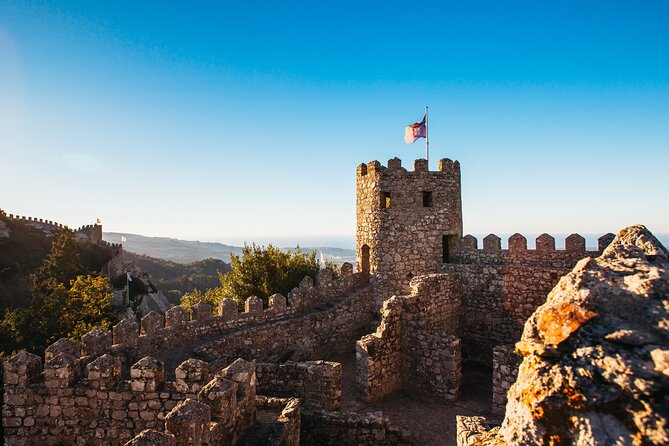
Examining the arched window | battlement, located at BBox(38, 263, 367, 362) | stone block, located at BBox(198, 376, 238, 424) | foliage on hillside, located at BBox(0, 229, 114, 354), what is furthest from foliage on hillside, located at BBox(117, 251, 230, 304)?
stone block, located at BBox(198, 376, 238, 424)

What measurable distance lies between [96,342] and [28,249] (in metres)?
30.9

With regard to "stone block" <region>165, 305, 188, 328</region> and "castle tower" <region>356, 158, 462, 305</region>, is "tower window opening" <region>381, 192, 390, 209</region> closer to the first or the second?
"castle tower" <region>356, 158, 462, 305</region>

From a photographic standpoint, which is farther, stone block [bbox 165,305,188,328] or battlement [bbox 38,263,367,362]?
stone block [bbox 165,305,188,328]

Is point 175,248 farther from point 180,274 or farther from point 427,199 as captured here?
point 427,199

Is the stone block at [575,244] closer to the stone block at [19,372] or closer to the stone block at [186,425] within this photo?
the stone block at [186,425]

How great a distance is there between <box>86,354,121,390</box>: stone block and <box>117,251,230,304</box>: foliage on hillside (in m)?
49.8

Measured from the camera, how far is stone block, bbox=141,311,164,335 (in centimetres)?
1055

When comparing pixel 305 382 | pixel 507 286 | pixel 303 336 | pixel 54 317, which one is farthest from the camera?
pixel 54 317

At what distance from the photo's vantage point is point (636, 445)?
1.91 m

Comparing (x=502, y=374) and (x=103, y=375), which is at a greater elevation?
(x=103, y=375)

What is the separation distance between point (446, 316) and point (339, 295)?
4.36 metres

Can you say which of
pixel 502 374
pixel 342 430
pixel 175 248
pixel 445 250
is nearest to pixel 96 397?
pixel 342 430

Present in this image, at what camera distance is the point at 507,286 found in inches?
517

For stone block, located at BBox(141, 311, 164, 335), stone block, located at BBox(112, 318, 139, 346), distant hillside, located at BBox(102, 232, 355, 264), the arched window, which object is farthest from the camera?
→ distant hillside, located at BBox(102, 232, 355, 264)
